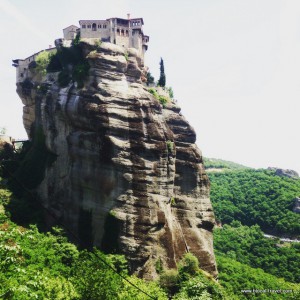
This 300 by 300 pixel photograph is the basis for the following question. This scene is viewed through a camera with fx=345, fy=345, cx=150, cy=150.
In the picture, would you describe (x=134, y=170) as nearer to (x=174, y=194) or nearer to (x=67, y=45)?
(x=174, y=194)

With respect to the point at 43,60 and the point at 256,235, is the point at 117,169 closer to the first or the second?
the point at 43,60

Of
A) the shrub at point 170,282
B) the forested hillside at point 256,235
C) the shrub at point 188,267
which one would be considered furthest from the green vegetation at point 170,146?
the forested hillside at point 256,235

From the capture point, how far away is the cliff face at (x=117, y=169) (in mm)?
43094

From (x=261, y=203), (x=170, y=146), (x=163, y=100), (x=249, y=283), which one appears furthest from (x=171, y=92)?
(x=261, y=203)

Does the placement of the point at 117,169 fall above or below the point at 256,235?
above

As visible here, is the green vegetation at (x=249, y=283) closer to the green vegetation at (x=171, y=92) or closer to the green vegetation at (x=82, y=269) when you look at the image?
the green vegetation at (x=82, y=269)

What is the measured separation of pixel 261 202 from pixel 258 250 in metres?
24.1

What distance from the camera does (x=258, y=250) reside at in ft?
278

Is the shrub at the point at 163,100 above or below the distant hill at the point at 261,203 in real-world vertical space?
above

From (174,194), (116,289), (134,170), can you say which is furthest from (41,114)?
(116,289)

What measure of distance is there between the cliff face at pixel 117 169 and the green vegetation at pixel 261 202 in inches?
2025

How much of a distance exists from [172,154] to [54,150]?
57.1 ft

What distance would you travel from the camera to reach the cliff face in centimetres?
4309

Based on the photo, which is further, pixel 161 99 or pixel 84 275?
pixel 161 99
